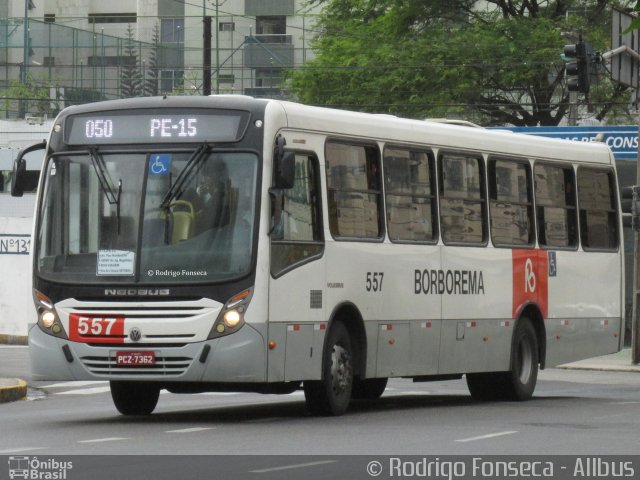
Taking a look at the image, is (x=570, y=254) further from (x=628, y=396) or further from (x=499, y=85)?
(x=499, y=85)

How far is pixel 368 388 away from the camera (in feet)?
67.4

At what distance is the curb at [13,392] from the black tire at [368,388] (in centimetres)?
437

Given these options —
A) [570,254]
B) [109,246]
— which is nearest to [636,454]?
[109,246]

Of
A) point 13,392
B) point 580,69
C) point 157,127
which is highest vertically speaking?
point 580,69

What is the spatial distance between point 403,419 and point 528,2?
3984 cm

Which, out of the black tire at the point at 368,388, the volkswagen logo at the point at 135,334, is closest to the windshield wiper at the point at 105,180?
the volkswagen logo at the point at 135,334

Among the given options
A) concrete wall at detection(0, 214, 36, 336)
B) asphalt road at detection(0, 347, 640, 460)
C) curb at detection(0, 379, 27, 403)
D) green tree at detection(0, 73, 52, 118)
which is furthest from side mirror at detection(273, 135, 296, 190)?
green tree at detection(0, 73, 52, 118)

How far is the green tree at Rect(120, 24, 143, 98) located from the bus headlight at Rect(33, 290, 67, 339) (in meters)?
54.1

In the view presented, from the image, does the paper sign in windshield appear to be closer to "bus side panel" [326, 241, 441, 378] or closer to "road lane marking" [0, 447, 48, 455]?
"bus side panel" [326, 241, 441, 378]

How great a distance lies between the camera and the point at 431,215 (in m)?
18.9

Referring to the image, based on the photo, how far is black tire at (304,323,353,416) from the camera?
54.4 ft

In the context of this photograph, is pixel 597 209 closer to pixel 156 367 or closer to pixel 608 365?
pixel 156 367

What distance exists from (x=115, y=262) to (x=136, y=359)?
0.96 meters

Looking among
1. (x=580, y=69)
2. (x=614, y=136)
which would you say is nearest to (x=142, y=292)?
(x=580, y=69)
